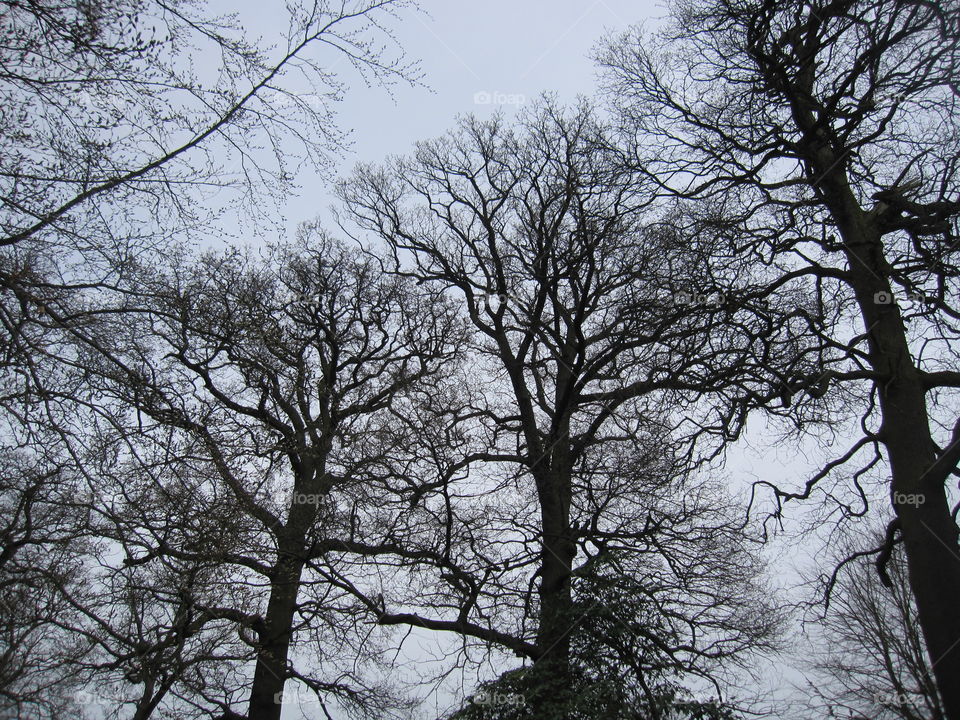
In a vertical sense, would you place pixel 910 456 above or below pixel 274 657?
above

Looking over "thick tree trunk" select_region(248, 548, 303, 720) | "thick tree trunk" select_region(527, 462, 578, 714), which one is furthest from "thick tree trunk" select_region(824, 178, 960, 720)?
"thick tree trunk" select_region(248, 548, 303, 720)

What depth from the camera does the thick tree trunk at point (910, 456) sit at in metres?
6.00

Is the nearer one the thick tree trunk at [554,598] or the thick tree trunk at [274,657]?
the thick tree trunk at [554,598]

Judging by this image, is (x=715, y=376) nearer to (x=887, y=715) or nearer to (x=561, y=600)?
(x=561, y=600)

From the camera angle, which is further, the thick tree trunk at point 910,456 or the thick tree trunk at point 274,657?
the thick tree trunk at point 274,657

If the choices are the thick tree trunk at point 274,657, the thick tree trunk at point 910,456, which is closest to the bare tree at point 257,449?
the thick tree trunk at point 274,657

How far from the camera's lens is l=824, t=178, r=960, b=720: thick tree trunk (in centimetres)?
600

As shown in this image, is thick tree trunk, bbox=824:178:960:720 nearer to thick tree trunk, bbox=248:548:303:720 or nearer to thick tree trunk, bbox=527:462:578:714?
thick tree trunk, bbox=527:462:578:714

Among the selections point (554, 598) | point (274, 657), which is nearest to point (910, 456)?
point (554, 598)

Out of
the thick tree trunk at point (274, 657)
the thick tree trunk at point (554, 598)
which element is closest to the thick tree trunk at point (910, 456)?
the thick tree trunk at point (554, 598)

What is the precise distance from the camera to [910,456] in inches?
261

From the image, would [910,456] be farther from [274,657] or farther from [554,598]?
[274,657]

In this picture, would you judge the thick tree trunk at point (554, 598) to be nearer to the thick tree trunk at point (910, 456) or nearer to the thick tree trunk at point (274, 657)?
the thick tree trunk at point (274, 657)

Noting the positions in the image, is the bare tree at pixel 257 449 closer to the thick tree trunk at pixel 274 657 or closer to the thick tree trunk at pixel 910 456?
the thick tree trunk at pixel 274 657
